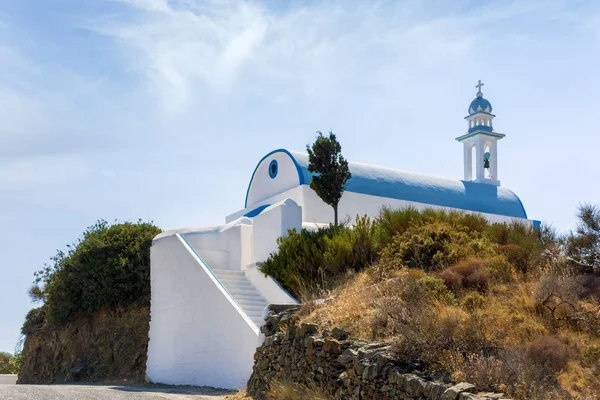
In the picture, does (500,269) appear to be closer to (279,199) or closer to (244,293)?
(244,293)

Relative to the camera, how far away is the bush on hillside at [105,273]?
1950 centimetres

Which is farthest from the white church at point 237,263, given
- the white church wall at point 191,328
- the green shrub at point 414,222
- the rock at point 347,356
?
the rock at point 347,356

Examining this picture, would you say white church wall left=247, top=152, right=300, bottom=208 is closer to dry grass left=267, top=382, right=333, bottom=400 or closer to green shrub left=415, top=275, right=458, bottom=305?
green shrub left=415, top=275, right=458, bottom=305

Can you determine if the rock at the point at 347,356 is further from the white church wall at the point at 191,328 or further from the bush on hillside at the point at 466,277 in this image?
the white church wall at the point at 191,328

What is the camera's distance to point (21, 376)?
21.8 m

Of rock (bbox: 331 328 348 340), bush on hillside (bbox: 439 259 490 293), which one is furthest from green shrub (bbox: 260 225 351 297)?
rock (bbox: 331 328 348 340)

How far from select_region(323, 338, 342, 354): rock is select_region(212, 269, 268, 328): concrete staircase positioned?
372 centimetres

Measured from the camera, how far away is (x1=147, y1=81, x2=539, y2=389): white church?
1420 centimetres

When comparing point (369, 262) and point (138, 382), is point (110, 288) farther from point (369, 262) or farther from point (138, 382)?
point (369, 262)

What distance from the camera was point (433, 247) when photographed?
42.6 feet

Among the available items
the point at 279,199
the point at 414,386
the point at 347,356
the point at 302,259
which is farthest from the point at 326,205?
the point at 414,386

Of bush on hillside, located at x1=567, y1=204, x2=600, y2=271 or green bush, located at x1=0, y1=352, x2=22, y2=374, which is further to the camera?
green bush, located at x1=0, y1=352, x2=22, y2=374

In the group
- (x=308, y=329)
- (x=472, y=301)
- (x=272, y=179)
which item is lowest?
(x=308, y=329)

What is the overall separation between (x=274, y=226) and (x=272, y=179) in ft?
19.5
